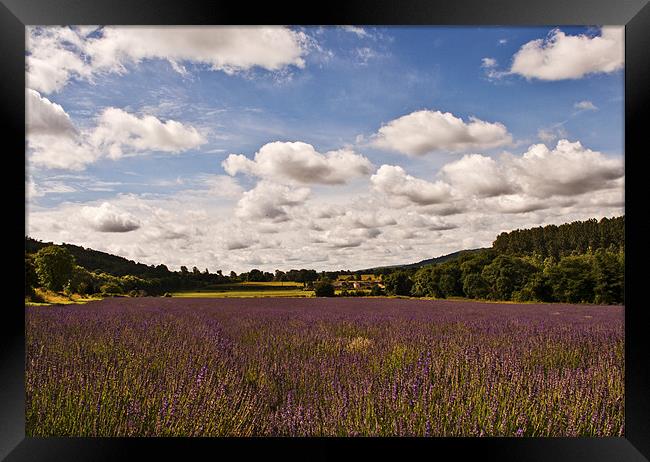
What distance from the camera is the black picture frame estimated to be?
6.08 ft

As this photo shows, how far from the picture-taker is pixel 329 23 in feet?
6.56

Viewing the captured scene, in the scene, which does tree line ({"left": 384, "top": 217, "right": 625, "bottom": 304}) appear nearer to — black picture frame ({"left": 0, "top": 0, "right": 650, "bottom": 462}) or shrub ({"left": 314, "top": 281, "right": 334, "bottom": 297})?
shrub ({"left": 314, "top": 281, "right": 334, "bottom": 297})

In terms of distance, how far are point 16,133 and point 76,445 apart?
4.98ft

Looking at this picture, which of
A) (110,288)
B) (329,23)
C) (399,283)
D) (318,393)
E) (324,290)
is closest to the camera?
(329,23)

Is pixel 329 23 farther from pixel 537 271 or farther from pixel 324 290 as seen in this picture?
pixel 537 271

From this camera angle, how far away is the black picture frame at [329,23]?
1.85m

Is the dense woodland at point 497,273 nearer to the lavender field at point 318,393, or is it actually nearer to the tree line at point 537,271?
the tree line at point 537,271

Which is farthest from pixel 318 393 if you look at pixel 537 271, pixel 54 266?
pixel 537 271

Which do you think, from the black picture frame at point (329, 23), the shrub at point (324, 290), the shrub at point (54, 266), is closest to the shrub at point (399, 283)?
the shrub at point (324, 290)

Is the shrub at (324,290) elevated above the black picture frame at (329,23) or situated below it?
below

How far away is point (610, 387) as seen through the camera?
7.98ft

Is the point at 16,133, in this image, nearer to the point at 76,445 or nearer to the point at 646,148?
the point at 76,445

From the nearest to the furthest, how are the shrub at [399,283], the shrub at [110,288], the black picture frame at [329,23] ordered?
1. the black picture frame at [329,23]
2. the shrub at [110,288]
3. the shrub at [399,283]

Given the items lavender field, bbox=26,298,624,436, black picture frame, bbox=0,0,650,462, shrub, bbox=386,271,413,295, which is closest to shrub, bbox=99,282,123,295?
shrub, bbox=386,271,413,295
